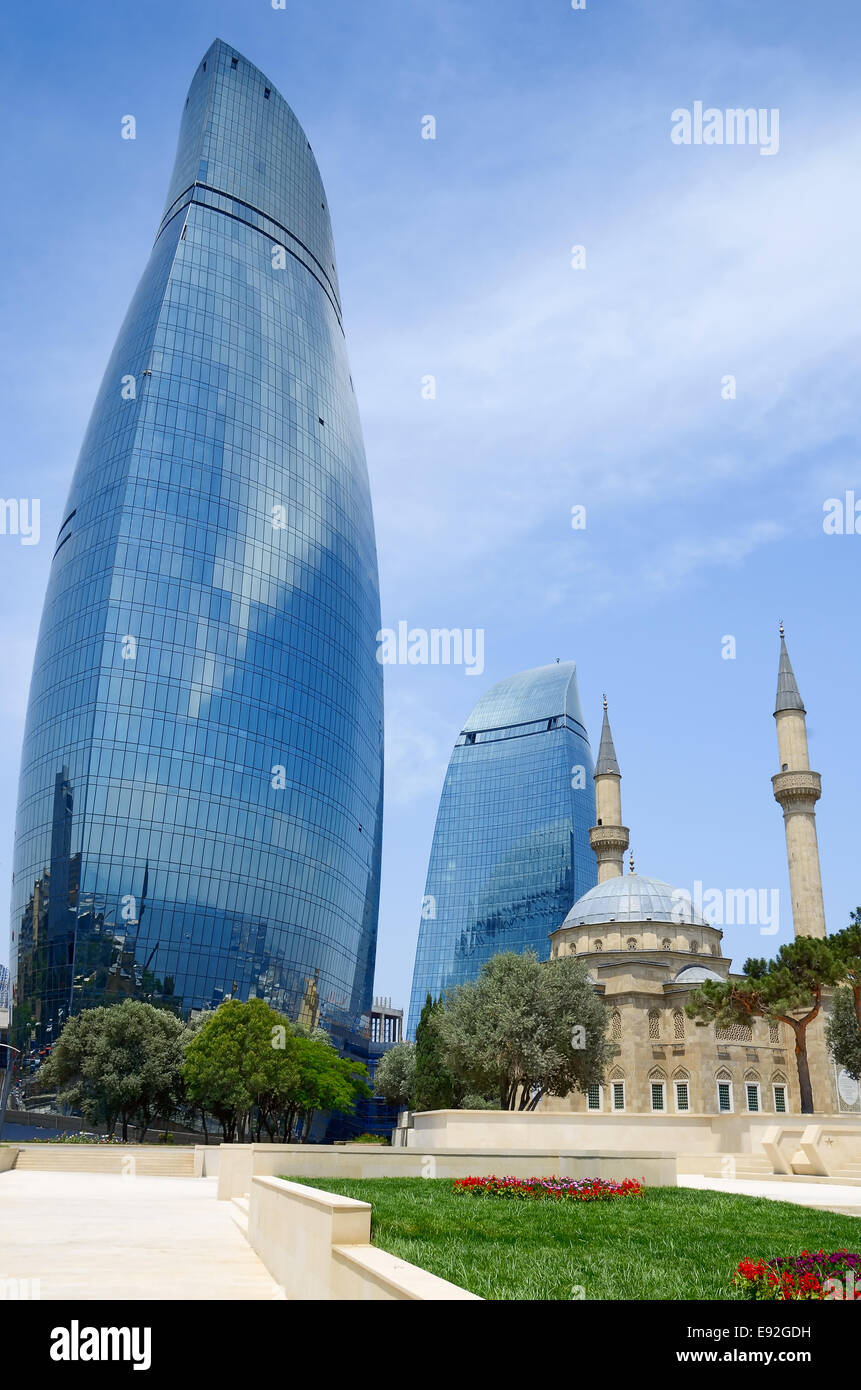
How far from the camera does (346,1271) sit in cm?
787

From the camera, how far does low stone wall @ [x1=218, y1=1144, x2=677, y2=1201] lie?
2272 centimetres

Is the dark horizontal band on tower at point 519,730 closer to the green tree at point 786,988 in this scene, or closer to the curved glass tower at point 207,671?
the curved glass tower at point 207,671

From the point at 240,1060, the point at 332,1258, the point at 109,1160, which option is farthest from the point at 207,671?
the point at 332,1258

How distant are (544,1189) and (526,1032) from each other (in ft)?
94.4

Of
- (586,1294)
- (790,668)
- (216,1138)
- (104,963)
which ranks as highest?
(790,668)

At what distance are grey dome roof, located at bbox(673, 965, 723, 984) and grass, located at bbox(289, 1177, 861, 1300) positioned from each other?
4828 centimetres

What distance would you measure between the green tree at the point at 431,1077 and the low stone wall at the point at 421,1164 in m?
35.9

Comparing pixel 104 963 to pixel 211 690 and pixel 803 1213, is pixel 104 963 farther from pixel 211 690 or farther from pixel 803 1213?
pixel 803 1213

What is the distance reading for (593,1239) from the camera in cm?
1312

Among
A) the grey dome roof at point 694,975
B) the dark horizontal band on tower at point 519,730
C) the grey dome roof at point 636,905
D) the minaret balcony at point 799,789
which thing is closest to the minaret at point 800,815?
the minaret balcony at point 799,789

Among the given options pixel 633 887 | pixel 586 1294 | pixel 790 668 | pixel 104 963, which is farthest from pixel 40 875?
pixel 586 1294

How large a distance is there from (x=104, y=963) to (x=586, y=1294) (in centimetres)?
7801

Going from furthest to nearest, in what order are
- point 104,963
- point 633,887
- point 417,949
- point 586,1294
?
point 417,949
point 104,963
point 633,887
point 586,1294
